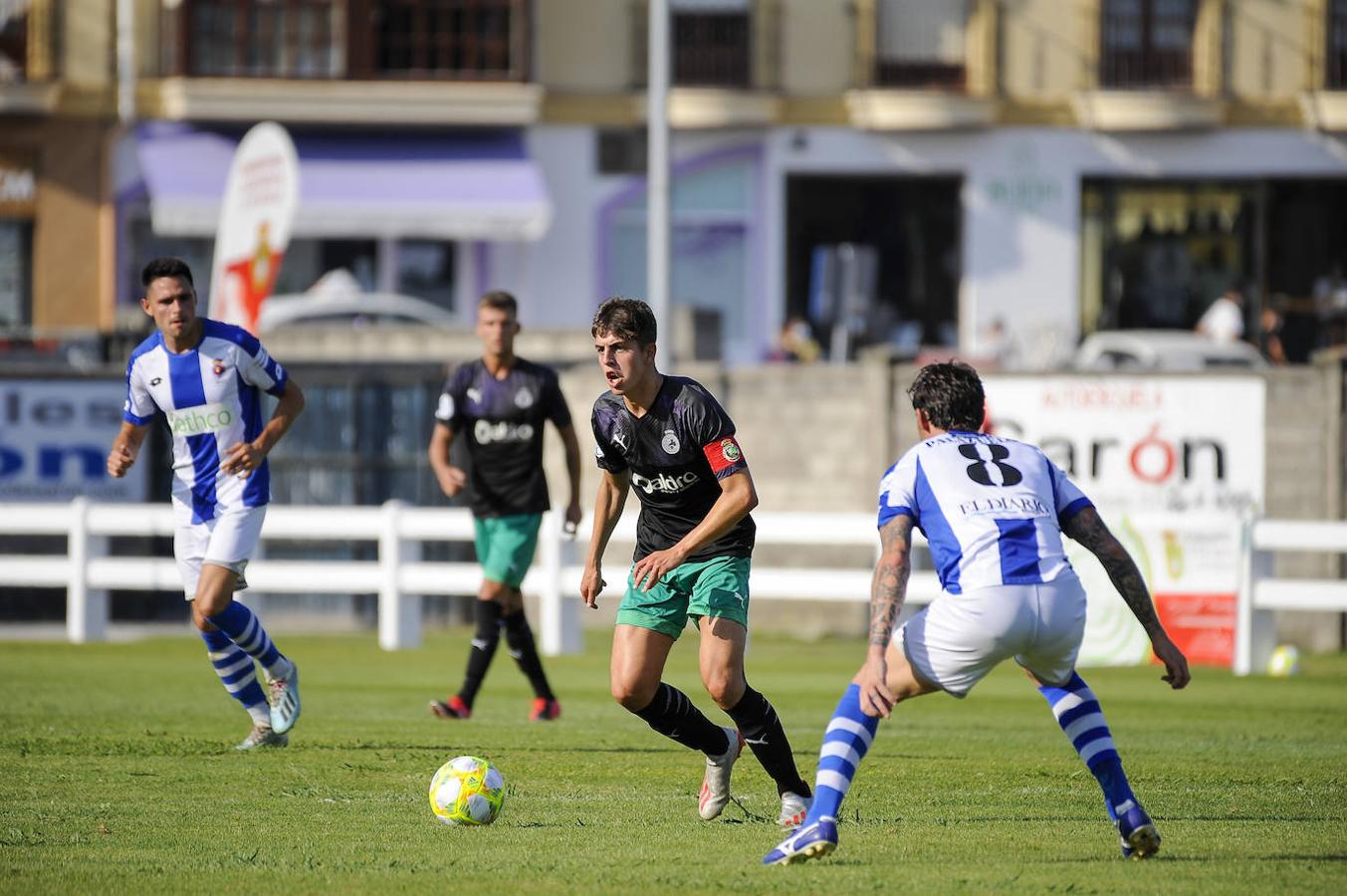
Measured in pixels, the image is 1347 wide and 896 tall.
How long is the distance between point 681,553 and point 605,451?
2.14 ft

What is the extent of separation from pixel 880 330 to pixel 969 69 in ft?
15.7

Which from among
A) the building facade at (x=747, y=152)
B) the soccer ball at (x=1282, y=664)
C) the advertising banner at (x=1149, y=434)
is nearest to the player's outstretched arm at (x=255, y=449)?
the soccer ball at (x=1282, y=664)

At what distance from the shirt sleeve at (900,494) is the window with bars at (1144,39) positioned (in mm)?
31400

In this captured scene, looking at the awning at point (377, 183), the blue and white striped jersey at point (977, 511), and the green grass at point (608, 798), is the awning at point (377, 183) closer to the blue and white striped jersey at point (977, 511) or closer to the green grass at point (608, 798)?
the green grass at point (608, 798)

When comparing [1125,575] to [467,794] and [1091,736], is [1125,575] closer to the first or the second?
[1091,736]

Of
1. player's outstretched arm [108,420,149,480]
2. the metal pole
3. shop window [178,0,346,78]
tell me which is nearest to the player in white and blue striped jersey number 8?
player's outstretched arm [108,420,149,480]

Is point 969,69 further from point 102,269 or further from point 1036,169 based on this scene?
point 102,269

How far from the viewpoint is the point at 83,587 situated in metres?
18.7

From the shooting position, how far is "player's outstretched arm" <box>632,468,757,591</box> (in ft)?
26.0

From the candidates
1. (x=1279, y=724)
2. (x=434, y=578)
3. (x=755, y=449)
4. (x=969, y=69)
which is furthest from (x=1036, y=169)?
(x=1279, y=724)

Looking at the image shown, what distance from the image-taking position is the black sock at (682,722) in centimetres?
833

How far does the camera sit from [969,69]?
36.9 meters

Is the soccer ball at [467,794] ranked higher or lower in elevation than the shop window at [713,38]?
lower

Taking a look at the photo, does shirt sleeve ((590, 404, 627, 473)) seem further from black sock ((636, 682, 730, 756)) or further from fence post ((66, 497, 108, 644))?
fence post ((66, 497, 108, 644))
